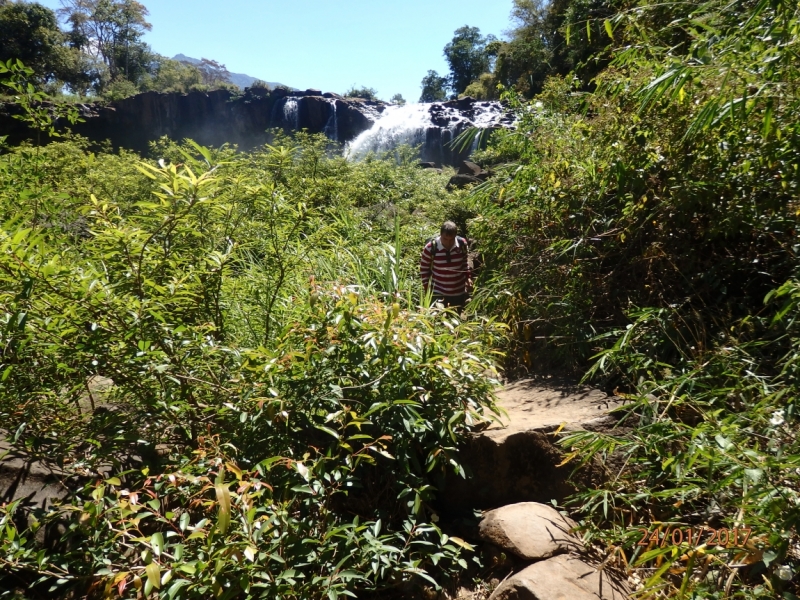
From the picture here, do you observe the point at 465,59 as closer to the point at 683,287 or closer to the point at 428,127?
the point at 428,127

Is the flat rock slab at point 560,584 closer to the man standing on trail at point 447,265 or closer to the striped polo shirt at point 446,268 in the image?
the man standing on trail at point 447,265

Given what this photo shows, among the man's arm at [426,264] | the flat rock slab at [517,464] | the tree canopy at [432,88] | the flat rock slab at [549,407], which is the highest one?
the tree canopy at [432,88]

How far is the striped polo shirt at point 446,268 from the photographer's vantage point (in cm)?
494

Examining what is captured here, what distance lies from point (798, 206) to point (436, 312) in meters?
1.69

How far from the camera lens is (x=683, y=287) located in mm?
3055

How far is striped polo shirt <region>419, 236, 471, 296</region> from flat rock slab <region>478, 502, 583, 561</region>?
2682 mm

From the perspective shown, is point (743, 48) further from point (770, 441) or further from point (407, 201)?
point (407, 201)

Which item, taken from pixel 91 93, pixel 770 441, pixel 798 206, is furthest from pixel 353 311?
pixel 91 93

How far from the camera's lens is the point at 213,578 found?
5.59ft
